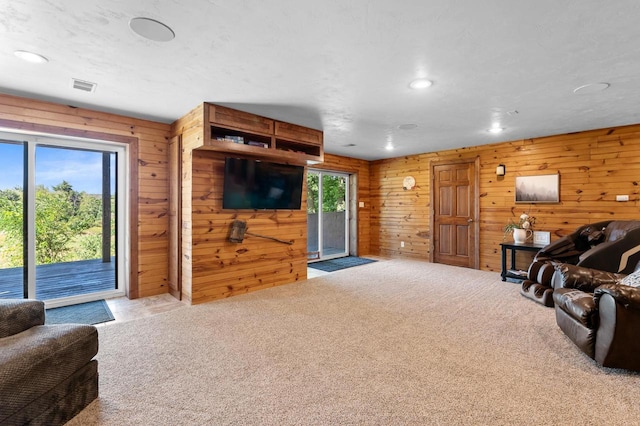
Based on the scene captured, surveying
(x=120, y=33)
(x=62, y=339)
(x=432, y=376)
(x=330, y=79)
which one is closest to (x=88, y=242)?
(x=62, y=339)

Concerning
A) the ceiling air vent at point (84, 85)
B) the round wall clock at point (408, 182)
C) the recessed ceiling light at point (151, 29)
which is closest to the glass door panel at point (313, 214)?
the round wall clock at point (408, 182)

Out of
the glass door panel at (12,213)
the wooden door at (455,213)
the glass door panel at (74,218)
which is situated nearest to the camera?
the glass door panel at (12,213)

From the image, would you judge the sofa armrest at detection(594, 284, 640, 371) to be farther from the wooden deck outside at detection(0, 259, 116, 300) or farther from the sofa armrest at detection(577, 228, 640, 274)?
the wooden deck outside at detection(0, 259, 116, 300)

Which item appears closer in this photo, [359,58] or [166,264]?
[359,58]

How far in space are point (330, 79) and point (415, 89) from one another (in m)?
0.89

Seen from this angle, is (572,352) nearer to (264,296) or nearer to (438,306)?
(438,306)

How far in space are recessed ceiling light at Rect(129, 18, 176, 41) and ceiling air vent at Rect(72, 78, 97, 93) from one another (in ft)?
4.22

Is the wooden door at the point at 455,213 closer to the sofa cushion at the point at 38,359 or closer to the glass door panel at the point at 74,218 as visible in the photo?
the glass door panel at the point at 74,218

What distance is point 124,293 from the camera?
410 cm

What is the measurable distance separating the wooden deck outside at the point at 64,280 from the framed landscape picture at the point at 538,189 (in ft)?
21.2

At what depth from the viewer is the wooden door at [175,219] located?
395cm

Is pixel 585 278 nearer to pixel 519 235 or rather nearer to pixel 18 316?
pixel 519 235

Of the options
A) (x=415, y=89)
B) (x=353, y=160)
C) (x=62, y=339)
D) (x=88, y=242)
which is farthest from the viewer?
(x=353, y=160)

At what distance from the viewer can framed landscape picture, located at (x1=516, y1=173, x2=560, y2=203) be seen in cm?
491
